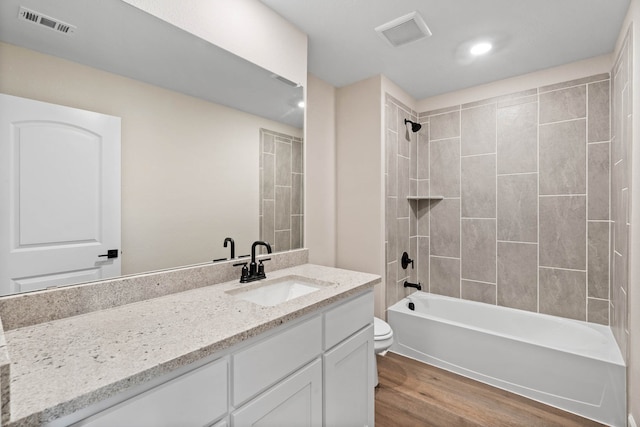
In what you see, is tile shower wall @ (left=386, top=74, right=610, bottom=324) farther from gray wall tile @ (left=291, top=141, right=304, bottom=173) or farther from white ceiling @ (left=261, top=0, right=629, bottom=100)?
gray wall tile @ (left=291, top=141, right=304, bottom=173)

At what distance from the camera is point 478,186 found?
9.56ft

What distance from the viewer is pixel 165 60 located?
1.38 m

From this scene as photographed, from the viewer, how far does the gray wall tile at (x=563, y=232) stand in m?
2.44

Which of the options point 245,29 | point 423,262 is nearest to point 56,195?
point 245,29

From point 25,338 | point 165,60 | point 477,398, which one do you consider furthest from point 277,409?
point 477,398

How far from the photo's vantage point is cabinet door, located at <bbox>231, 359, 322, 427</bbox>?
976 mm

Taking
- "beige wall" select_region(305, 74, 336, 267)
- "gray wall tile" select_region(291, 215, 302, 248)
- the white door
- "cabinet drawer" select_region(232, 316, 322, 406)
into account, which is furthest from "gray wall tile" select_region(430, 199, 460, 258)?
the white door

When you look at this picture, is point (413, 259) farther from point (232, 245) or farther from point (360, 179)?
point (232, 245)

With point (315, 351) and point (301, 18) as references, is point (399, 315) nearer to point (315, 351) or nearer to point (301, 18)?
point (315, 351)

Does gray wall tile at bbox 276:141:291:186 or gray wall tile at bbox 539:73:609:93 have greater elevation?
gray wall tile at bbox 539:73:609:93

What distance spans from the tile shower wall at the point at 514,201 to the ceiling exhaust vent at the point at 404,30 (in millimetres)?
719

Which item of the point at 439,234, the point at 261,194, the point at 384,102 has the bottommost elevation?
the point at 439,234

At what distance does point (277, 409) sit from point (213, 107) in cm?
144

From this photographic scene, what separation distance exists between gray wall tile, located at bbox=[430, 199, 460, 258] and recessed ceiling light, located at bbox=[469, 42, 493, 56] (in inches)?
53.6
